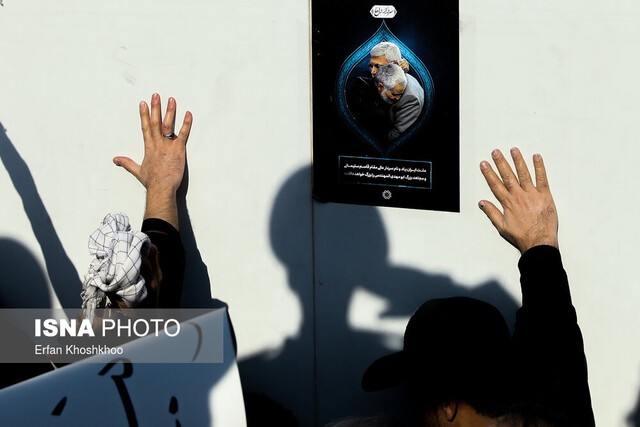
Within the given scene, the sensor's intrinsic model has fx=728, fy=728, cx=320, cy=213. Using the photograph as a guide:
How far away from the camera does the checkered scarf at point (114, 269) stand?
1.90m

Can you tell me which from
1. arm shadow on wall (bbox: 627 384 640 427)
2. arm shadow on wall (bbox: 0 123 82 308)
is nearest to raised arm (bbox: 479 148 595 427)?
arm shadow on wall (bbox: 627 384 640 427)

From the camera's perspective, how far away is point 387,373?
186cm

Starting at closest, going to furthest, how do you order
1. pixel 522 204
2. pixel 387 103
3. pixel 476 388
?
1. pixel 476 388
2. pixel 522 204
3. pixel 387 103

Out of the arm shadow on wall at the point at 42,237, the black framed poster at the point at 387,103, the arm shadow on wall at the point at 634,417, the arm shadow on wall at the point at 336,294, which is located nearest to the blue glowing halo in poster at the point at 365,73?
the black framed poster at the point at 387,103

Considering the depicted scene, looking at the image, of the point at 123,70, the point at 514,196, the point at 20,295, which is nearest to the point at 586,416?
the point at 514,196

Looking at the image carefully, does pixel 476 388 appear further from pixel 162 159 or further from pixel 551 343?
pixel 162 159

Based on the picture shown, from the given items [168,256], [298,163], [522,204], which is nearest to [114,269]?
[168,256]

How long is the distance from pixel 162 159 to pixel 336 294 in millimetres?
681

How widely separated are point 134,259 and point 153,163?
44 centimetres

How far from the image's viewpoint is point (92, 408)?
5.03 feet

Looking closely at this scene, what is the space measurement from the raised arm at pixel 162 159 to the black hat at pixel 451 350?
819mm

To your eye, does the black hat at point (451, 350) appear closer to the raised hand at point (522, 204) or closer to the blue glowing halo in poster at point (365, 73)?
the raised hand at point (522, 204)

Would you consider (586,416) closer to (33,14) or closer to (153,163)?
(153,163)

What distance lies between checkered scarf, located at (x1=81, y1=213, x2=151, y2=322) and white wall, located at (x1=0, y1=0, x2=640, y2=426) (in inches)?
14.0
